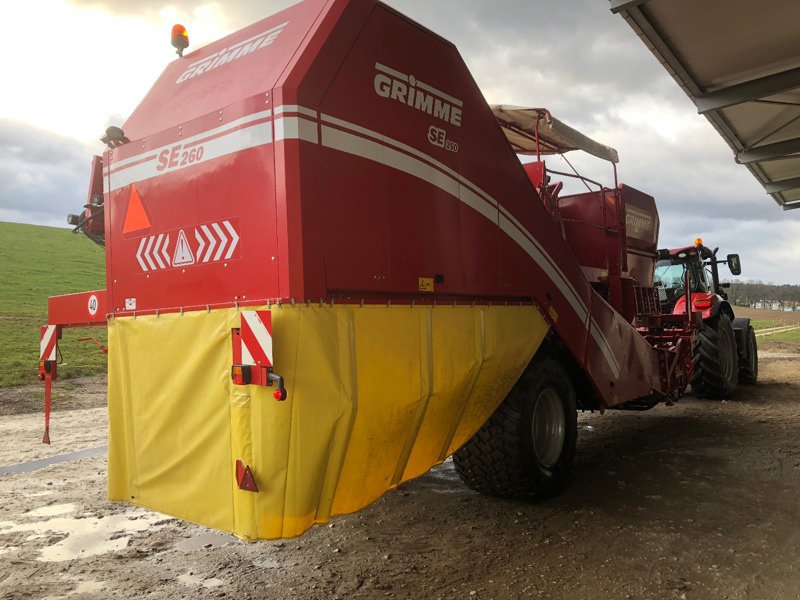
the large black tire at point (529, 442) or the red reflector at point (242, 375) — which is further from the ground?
the red reflector at point (242, 375)

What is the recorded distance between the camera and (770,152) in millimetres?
8438

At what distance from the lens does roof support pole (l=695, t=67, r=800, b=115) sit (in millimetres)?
6344

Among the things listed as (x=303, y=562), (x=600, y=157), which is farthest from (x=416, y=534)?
(x=600, y=157)

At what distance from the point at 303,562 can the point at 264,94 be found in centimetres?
262

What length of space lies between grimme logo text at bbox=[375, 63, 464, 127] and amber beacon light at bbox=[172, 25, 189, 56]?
1.56 meters

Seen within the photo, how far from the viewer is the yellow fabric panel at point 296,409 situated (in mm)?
2734

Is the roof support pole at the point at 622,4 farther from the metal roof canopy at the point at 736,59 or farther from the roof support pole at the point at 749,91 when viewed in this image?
the roof support pole at the point at 749,91

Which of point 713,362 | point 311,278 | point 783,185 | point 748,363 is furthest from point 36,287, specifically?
point 311,278

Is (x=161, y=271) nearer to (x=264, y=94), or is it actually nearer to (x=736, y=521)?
(x=264, y=94)

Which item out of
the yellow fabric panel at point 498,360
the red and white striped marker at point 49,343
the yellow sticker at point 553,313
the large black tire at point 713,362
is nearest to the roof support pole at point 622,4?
the yellow sticker at point 553,313

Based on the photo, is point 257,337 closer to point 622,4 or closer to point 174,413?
point 174,413

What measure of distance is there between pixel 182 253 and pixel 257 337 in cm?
86

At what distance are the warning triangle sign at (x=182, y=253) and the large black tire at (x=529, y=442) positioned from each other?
91.0 inches

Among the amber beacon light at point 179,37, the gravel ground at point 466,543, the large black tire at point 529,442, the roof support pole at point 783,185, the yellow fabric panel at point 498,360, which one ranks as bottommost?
the gravel ground at point 466,543
